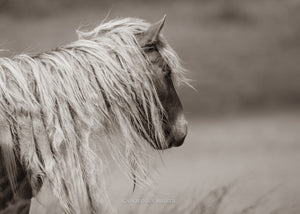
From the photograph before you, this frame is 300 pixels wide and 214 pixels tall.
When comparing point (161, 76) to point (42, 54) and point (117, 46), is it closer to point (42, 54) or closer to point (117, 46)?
point (117, 46)

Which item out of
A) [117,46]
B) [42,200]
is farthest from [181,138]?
[42,200]

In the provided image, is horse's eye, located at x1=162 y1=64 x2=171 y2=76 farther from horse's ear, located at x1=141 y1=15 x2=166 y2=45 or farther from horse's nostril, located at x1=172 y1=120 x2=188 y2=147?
horse's nostril, located at x1=172 y1=120 x2=188 y2=147

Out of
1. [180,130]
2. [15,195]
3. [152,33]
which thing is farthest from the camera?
[180,130]

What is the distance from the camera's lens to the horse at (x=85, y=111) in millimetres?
3734

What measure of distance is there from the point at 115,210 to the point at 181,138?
83cm

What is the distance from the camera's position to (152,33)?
4273mm

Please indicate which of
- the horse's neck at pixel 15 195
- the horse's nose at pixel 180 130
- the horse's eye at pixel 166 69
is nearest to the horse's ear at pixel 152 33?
the horse's eye at pixel 166 69

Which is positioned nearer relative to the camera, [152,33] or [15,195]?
[15,195]

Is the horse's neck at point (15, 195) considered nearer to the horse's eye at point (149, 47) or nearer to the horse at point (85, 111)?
the horse at point (85, 111)

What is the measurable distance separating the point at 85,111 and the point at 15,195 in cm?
65

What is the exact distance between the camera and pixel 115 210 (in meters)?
3.97

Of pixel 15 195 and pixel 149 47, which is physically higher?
pixel 149 47

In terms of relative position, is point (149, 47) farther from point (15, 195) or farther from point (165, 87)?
point (15, 195)

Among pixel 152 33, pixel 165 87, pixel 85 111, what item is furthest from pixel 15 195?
pixel 152 33
